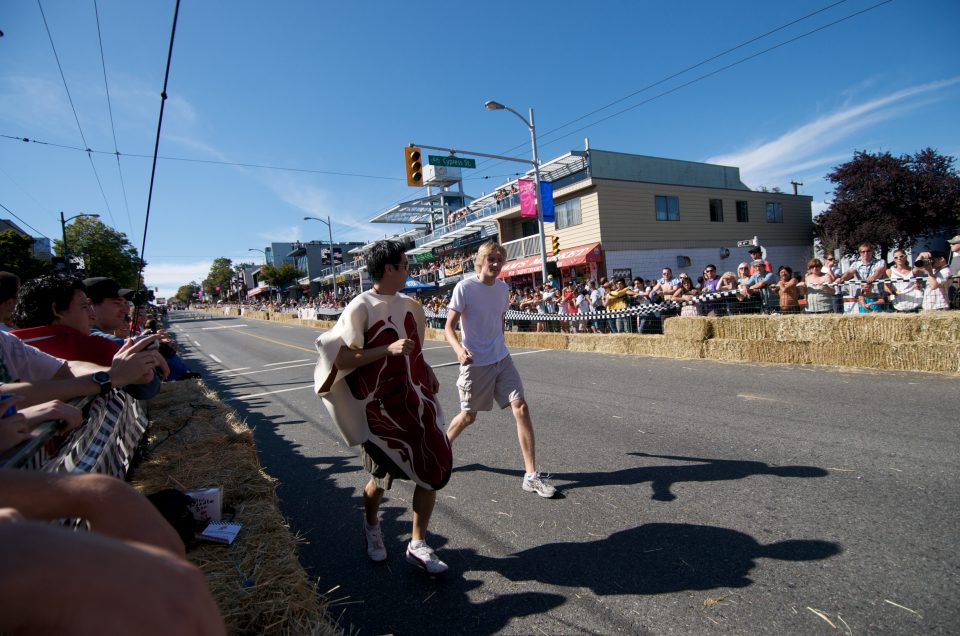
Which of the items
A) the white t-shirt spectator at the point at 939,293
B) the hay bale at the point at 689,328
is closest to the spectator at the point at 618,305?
the hay bale at the point at 689,328

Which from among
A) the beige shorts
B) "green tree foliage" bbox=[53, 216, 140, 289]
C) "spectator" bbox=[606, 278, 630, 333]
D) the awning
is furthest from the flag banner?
"green tree foliage" bbox=[53, 216, 140, 289]

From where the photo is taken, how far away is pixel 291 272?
259 ft

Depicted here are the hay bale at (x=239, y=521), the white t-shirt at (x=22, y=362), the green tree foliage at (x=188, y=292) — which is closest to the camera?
the hay bale at (x=239, y=521)

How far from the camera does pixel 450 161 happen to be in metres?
16.7

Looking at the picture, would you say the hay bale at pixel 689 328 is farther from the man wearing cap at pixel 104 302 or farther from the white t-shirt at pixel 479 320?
the man wearing cap at pixel 104 302

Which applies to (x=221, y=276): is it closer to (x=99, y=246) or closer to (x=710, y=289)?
(x=99, y=246)

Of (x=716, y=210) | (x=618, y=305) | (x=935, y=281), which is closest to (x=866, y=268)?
(x=935, y=281)

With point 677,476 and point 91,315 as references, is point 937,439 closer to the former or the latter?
point 677,476

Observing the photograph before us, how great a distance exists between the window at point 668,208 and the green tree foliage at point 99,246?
1826 inches

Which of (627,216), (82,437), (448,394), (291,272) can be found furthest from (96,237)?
(82,437)

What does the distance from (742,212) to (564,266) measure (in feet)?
41.2

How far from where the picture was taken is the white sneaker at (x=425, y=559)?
2691 mm

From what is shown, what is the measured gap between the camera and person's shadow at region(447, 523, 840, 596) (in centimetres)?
249

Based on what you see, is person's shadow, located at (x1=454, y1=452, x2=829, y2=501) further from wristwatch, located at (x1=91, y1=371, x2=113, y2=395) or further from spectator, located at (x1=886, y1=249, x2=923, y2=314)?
spectator, located at (x1=886, y1=249, x2=923, y2=314)
